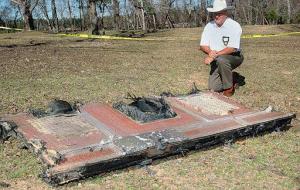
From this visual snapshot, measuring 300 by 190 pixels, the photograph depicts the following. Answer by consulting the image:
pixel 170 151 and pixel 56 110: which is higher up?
pixel 56 110

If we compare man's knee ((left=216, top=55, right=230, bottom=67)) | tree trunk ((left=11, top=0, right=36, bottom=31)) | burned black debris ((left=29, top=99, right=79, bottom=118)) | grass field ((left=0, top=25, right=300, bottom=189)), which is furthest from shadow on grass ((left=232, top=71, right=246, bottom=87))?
tree trunk ((left=11, top=0, right=36, bottom=31))

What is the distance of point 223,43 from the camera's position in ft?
23.9

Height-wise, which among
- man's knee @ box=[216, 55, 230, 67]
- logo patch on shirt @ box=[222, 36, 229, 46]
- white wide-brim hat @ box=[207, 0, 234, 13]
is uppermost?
white wide-brim hat @ box=[207, 0, 234, 13]

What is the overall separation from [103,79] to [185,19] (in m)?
52.9

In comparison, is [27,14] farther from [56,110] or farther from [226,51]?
[56,110]

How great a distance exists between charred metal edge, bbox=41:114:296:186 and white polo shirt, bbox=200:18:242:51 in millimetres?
1788

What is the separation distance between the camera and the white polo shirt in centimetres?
717

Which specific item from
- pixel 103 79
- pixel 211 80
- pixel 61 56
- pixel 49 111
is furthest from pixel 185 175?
pixel 61 56

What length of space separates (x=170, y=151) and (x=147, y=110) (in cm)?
71

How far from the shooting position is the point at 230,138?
5125 millimetres

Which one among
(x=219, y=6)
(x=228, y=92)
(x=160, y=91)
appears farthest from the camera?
(x=160, y=91)

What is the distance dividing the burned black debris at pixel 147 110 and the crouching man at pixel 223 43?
2027mm

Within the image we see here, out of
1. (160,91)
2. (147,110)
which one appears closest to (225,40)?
(160,91)

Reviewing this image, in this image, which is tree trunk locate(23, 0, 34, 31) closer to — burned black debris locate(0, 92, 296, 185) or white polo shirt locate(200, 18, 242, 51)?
white polo shirt locate(200, 18, 242, 51)
